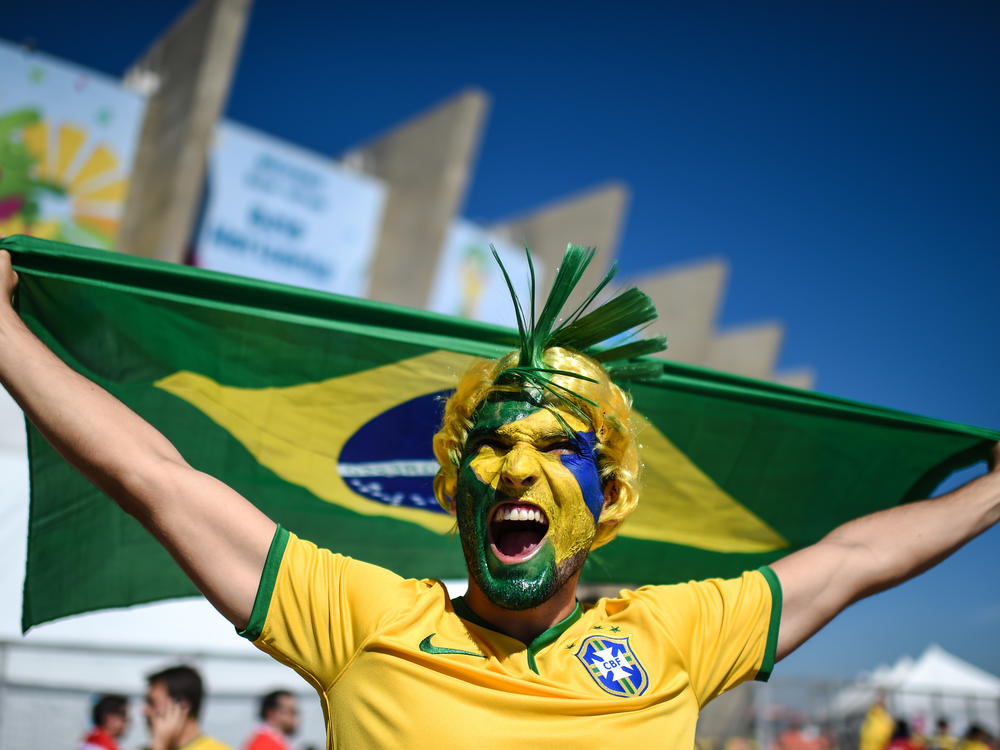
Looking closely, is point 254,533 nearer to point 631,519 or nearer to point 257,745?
point 631,519

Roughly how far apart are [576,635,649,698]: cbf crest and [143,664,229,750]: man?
291 cm

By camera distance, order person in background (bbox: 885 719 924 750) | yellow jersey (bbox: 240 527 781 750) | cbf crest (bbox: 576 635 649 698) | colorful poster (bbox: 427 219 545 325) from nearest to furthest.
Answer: yellow jersey (bbox: 240 527 781 750)
cbf crest (bbox: 576 635 649 698)
person in background (bbox: 885 719 924 750)
colorful poster (bbox: 427 219 545 325)

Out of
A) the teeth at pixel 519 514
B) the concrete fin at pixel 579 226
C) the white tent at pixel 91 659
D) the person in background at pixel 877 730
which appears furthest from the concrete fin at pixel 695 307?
the teeth at pixel 519 514

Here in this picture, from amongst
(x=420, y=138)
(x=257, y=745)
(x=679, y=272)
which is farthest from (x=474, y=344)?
(x=679, y=272)

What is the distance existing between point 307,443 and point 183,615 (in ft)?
16.1

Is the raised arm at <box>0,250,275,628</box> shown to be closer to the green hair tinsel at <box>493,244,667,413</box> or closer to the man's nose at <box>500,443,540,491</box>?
the man's nose at <box>500,443,540,491</box>

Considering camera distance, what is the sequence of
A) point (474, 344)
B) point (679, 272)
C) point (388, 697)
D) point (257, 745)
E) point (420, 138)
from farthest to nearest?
point (679, 272) < point (420, 138) < point (257, 745) < point (474, 344) < point (388, 697)

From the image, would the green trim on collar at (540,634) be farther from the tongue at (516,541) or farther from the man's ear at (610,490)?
the man's ear at (610,490)

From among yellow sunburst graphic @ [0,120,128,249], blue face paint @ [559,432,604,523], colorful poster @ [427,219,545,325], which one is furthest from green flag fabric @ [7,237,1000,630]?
colorful poster @ [427,219,545,325]

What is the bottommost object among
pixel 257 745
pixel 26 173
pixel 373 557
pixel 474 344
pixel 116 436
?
pixel 257 745

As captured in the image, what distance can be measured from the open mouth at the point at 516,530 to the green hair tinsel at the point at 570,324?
0.98 feet

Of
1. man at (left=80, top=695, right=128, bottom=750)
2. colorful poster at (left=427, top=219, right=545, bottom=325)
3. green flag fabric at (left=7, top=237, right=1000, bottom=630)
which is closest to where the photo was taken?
A: green flag fabric at (left=7, top=237, right=1000, bottom=630)

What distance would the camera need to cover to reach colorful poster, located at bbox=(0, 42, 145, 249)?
12023mm

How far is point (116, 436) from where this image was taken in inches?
75.7
